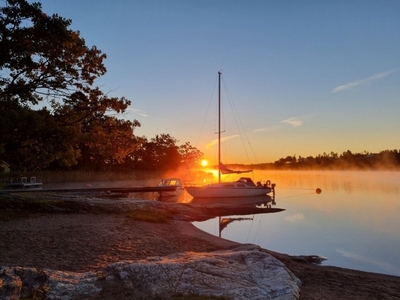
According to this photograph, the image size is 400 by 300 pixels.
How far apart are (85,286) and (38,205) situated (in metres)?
12.9

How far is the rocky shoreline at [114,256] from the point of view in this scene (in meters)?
5.71

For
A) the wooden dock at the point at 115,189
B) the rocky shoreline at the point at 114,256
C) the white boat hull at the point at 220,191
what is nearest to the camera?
the rocky shoreline at the point at 114,256

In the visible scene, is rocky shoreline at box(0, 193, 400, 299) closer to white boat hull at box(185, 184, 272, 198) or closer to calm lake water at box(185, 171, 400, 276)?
calm lake water at box(185, 171, 400, 276)

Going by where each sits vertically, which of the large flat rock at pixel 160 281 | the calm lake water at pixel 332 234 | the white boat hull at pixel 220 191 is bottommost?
the calm lake water at pixel 332 234

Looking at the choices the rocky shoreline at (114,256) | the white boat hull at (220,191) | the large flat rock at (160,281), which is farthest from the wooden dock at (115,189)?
the large flat rock at (160,281)

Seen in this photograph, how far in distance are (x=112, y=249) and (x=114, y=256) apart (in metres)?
0.83

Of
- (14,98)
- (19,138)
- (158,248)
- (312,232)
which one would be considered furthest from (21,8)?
(312,232)

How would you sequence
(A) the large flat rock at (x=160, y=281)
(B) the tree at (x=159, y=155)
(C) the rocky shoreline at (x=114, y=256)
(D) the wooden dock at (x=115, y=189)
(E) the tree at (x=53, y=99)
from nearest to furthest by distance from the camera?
1. (A) the large flat rock at (x=160, y=281)
2. (C) the rocky shoreline at (x=114, y=256)
3. (E) the tree at (x=53, y=99)
4. (D) the wooden dock at (x=115, y=189)
5. (B) the tree at (x=159, y=155)

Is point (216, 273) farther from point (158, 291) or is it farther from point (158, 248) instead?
point (158, 248)

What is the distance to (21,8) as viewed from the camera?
13898 mm

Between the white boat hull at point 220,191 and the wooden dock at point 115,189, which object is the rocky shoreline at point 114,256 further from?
the white boat hull at point 220,191

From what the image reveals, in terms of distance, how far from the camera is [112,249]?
9.97m

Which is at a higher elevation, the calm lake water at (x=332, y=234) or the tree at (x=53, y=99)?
the tree at (x=53, y=99)

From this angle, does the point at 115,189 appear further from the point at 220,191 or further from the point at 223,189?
the point at 223,189
